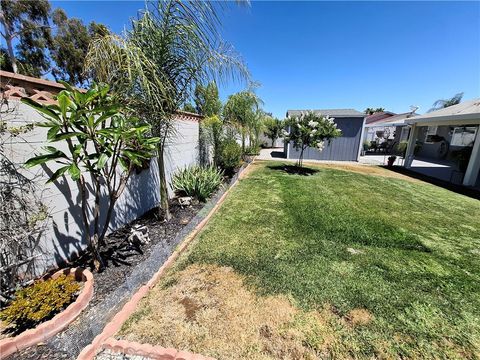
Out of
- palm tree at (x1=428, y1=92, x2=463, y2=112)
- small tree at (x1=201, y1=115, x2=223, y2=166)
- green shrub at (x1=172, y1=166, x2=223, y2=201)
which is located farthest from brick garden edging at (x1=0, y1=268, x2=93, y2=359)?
palm tree at (x1=428, y1=92, x2=463, y2=112)

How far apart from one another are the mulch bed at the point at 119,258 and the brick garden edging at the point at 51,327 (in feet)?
0.15

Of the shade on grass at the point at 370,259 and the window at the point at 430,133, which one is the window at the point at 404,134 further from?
the shade on grass at the point at 370,259

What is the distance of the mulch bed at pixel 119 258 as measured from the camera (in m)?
1.88

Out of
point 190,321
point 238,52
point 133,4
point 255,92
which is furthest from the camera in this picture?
point 255,92

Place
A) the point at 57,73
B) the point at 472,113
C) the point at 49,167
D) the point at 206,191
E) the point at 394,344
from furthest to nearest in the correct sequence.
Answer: the point at 57,73, the point at 472,113, the point at 206,191, the point at 49,167, the point at 394,344

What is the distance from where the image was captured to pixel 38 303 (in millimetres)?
2010

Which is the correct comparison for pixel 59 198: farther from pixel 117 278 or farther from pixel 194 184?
pixel 194 184

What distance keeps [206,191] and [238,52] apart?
3.40m

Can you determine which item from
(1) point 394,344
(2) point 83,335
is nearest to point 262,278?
(1) point 394,344

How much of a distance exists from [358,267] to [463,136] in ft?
60.1

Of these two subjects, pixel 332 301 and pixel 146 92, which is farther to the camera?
pixel 146 92

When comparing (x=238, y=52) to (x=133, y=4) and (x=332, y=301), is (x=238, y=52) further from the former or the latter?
(x=332, y=301)

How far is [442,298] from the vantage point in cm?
275

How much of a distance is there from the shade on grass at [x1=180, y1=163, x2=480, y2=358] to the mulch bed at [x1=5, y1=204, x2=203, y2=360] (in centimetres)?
63
